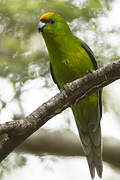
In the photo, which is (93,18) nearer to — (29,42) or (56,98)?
(29,42)

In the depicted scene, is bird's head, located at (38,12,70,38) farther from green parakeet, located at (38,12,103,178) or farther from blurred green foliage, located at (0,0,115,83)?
blurred green foliage, located at (0,0,115,83)

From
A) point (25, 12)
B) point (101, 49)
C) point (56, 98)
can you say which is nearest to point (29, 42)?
point (25, 12)

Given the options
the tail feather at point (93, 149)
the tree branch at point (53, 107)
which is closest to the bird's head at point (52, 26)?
the tree branch at point (53, 107)

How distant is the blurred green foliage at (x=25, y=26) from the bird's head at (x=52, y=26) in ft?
4.45

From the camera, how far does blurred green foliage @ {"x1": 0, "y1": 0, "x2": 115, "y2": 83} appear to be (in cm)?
594

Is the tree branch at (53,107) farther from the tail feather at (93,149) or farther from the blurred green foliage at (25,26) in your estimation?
the blurred green foliage at (25,26)

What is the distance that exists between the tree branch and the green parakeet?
0.89 meters

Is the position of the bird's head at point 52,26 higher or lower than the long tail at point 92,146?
higher

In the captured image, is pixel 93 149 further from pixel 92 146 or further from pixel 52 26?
pixel 52 26

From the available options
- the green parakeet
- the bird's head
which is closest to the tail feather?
the green parakeet

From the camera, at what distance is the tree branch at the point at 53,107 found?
2.92m

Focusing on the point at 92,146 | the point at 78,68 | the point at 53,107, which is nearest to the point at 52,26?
the point at 78,68

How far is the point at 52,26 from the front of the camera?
4625 millimetres

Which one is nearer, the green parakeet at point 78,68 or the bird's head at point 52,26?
the green parakeet at point 78,68
